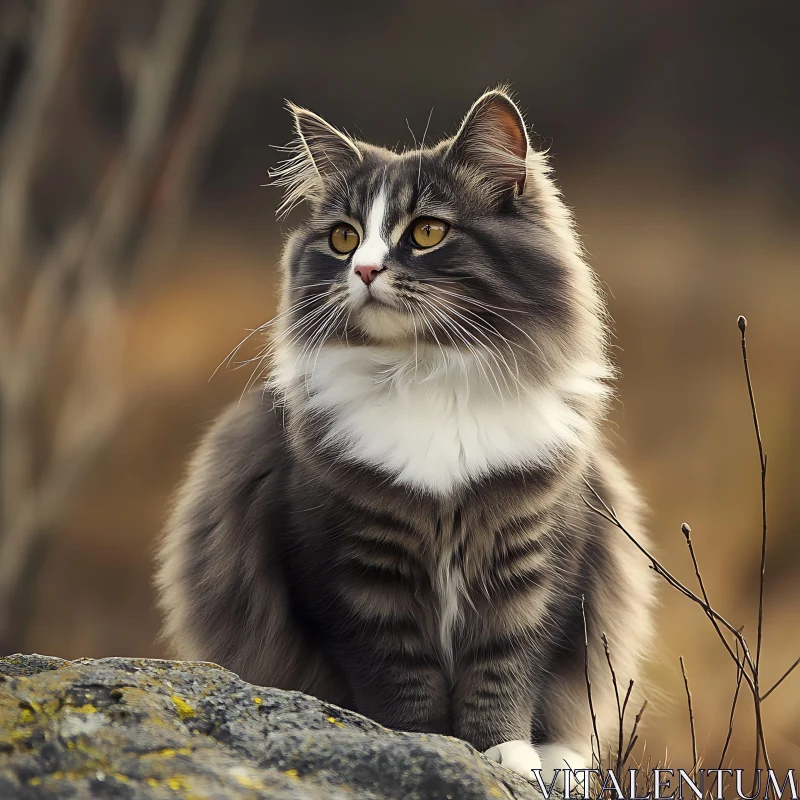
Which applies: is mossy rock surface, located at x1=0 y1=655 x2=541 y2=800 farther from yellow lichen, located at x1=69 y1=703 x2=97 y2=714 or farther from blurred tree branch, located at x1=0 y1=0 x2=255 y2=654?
blurred tree branch, located at x1=0 y1=0 x2=255 y2=654

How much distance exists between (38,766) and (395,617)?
2.65 feet

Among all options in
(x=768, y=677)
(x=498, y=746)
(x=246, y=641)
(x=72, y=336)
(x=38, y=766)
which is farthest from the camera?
(x=72, y=336)

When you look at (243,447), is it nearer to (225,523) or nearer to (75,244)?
(225,523)

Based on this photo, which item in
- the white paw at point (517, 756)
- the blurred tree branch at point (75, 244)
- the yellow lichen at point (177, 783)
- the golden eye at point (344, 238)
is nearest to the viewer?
the yellow lichen at point (177, 783)

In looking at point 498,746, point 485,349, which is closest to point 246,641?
point 498,746

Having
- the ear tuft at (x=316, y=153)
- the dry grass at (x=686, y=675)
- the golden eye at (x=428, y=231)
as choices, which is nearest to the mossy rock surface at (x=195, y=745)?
the dry grass at (x=686, y=675)

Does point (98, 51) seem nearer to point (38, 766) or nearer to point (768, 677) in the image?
point (768, 677)

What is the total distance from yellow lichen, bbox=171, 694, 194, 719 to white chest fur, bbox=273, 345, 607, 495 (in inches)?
24.3

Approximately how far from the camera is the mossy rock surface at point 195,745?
42.3 inches

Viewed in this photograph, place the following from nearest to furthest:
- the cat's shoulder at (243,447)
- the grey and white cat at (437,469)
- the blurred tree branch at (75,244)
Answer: the grey and white cat at (437,469), the cat's shoulder at (243,447), the blurred tree branch at (75,244)

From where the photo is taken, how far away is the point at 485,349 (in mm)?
1803

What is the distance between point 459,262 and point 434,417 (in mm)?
282

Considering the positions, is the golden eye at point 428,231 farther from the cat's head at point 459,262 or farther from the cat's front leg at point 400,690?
the cat's front leg at point 400,690

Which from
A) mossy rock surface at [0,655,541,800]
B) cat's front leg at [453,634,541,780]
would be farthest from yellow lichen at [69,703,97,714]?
cat's front leg at [453,634,541,780]
